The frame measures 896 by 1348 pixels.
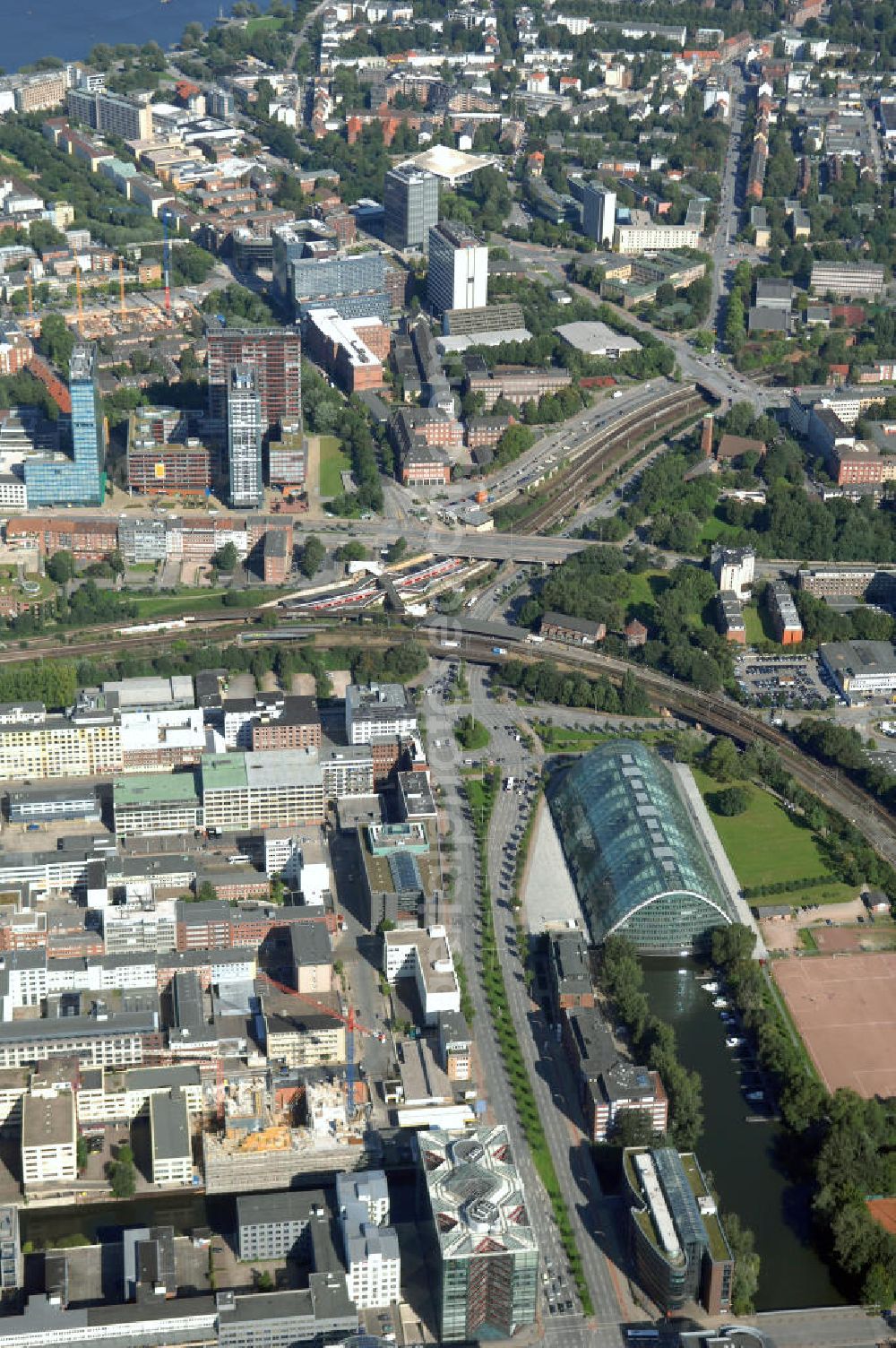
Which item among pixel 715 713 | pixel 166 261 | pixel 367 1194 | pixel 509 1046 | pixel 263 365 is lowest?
pixel 367 1194

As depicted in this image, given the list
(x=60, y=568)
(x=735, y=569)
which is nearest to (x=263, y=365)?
(x=60, y=568)

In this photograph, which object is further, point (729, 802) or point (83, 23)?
point (83, 23)

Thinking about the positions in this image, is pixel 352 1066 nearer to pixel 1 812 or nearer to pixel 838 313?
pixel 1 812

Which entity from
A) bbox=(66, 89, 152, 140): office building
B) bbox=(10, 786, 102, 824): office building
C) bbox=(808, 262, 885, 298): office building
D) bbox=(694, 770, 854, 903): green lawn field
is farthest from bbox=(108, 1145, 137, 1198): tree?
bbox=(66, 89, 152, 140): office building

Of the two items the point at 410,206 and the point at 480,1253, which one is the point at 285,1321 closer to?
the point at 480,1253

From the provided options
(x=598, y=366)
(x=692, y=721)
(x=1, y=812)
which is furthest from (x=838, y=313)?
(x=1, y=812)

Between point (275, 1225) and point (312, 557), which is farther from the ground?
point (312, 557)
